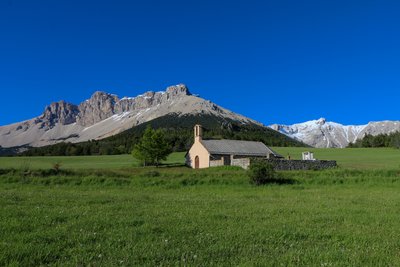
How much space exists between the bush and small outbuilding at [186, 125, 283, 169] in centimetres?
2870

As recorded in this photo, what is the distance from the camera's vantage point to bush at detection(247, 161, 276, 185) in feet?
117

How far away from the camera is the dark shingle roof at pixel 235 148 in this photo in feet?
235

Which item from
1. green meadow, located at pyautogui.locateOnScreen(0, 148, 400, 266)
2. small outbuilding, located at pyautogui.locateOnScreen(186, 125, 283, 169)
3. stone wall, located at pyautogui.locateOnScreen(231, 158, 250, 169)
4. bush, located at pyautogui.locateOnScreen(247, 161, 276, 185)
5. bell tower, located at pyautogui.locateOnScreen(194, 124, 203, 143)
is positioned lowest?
green meadow, located at pyautogui.locateOnScreen(0, 148, 400, 266)

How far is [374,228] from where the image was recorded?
12.2 meters

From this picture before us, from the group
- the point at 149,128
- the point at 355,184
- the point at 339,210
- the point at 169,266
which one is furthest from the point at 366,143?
the point at 169,266

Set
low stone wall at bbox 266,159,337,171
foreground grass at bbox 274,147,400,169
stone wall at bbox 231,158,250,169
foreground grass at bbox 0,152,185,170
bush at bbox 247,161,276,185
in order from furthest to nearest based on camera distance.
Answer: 1. foreground grass at bbox 0,152,185,170
2. foreground grass at bbox 274,147,400,169
3. stone wall at bbox 231,158,250,169
4. low stone wall at bbox 266,159,337,171
5. bush at bbox 247,161,276,185

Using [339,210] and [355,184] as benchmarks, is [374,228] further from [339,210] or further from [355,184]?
[355,184]

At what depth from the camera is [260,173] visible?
35.9 m

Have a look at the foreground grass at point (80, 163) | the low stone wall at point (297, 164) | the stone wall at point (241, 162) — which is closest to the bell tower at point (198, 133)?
the stone wall at point (241, 162)

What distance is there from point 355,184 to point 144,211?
2866cm

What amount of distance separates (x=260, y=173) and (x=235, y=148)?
123ft

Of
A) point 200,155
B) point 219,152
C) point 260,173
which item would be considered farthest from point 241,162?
point 260,173

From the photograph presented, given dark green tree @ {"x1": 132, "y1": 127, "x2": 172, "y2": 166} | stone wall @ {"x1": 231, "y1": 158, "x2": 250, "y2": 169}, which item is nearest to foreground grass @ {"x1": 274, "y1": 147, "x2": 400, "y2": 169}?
stone wall @ {"x1": 231, "y1": 158, "x2": 250, "y2": 169}

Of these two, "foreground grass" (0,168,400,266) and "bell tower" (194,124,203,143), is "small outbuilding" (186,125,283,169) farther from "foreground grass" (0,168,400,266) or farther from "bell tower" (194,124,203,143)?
"foreground grass" (0,168,400,266)
